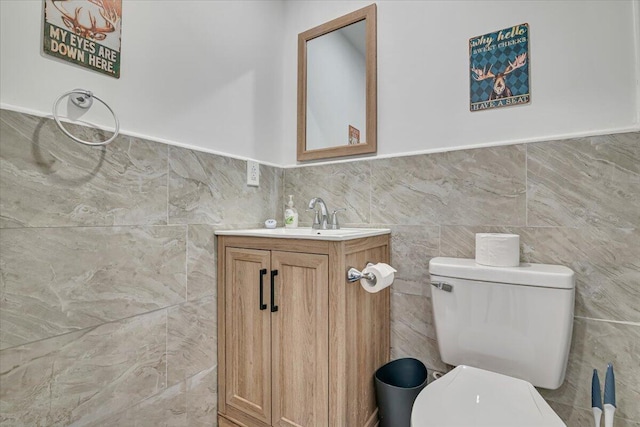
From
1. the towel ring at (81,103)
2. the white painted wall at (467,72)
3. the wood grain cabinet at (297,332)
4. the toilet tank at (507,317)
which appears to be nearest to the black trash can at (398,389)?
the wood grain cabinet at (297,332)

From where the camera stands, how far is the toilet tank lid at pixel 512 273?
3.17ft

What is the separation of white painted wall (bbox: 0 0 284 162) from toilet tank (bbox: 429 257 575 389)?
1132 millimetres

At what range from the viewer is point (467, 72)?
1.30 meters

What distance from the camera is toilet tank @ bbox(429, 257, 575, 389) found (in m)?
0.98

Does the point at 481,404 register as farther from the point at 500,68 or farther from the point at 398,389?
the point at 500,68

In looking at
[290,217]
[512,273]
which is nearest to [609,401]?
[512,273]

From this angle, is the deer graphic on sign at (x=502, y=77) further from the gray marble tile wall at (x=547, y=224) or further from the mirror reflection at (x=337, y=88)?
the mirror reflection at (x=337, y=88)

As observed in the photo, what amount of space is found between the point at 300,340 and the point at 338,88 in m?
1.26

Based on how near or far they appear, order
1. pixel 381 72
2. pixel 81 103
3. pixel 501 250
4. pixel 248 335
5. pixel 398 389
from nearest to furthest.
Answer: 1. pixel 81 103
2. pixel 501 250
3. pixel 398 389
4. pixel 248 335
5. pixel 381 72

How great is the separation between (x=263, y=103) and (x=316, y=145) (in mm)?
371

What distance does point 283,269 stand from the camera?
1.18 metres

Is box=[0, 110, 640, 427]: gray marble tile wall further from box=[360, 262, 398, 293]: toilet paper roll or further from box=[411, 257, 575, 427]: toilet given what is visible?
box=[360, 262, 398, 293]: toilet paper roll

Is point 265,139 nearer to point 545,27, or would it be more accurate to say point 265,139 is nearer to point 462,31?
point 462,31

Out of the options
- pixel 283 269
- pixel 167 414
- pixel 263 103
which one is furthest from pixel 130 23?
pixel 167 414
